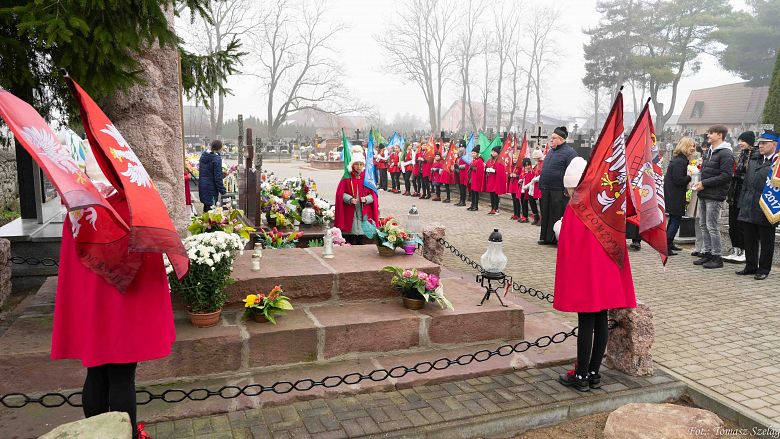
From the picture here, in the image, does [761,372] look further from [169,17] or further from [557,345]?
[169,17]

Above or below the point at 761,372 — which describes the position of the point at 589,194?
above

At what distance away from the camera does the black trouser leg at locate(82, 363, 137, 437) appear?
9.65 ft

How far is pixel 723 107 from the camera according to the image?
52.1 m

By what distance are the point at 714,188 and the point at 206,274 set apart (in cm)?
773

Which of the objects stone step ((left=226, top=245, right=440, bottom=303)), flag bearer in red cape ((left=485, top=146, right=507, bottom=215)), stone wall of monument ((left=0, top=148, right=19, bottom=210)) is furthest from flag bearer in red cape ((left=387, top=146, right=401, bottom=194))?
stone step ((left=226, top=245, right=440, bottom=303))

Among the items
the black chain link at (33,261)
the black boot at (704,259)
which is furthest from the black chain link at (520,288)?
the black chain link at (33,261)

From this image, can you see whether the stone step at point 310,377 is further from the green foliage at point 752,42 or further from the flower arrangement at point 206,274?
the green foliage at point 752,42

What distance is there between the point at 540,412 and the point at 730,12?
1686 inches

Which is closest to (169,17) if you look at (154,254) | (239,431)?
(154,254)

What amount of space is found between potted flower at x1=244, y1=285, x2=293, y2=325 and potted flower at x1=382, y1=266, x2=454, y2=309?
1.08 metres

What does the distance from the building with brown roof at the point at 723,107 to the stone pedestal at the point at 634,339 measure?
4712cm

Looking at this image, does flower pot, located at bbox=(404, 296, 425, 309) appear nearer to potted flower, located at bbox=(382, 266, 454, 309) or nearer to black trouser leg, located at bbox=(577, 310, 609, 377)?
potted flower, located at bbox=(382, 266, 454, 309)

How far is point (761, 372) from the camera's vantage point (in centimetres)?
473

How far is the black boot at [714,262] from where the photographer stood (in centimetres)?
862
